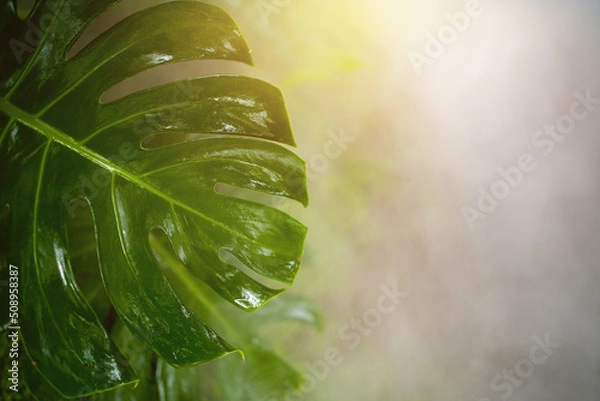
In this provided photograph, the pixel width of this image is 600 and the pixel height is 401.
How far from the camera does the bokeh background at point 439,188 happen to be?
4.11 feet

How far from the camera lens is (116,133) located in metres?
1.06

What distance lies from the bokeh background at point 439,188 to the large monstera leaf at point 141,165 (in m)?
0.25

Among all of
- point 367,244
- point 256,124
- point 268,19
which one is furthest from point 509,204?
point 268,19

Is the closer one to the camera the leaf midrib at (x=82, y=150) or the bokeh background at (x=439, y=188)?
the leaf midrib at (x=82, y=150)

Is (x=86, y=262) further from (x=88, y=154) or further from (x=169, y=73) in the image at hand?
(x=169, y=73)

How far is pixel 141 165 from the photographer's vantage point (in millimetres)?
1055

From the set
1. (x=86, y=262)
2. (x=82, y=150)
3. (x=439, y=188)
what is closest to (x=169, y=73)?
(x=82, y=150)

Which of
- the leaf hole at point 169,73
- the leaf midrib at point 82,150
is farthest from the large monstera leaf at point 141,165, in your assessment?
the leaf hole at point 169,73

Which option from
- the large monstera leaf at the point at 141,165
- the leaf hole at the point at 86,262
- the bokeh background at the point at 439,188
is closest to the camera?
the large monstera leaf at the point at 141,165

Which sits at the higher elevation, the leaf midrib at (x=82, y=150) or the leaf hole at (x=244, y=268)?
the leaf midrib at (x=82, y=150)

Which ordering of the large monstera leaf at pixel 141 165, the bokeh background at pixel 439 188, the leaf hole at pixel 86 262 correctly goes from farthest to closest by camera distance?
the bokeh background at pixel 439 188, the leaf hole at pixel 86 262, the large monstera leaf at pixel 141 165

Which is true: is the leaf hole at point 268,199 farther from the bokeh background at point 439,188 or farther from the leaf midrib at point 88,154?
the leaf midrib at point 88,154

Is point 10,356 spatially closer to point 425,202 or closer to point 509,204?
point 425,202

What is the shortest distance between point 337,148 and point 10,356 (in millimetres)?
924
